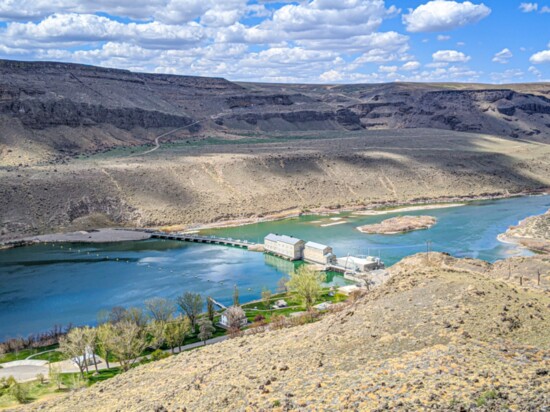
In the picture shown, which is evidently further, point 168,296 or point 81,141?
point 81,141

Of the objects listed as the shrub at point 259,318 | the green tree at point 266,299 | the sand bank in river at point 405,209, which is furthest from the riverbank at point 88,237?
the shrub at point 259,318

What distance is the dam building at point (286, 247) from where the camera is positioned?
71625mm

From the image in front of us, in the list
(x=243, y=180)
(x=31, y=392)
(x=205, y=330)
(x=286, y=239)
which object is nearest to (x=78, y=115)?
(x=243, y=180)

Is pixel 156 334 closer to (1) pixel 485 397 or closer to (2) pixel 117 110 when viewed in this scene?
(1) pixel 485 397

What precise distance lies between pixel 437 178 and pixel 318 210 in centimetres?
3269

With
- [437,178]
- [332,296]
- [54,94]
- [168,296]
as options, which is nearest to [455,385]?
[332,296]

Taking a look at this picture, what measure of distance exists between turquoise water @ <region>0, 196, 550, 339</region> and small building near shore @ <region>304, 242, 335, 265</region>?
255cm

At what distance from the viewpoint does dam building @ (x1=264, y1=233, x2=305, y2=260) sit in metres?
71.6

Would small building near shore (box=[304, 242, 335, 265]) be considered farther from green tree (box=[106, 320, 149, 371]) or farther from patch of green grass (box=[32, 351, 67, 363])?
patch of green grass (box=[32, 351, 67, 363])

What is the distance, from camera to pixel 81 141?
429ft

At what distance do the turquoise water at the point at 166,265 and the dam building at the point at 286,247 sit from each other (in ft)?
4.38

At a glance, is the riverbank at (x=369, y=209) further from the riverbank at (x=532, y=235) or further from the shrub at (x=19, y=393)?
the shrub at (x=19, y=393)

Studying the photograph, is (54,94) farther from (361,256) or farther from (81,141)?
(361,256)

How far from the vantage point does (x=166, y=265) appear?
230ft
